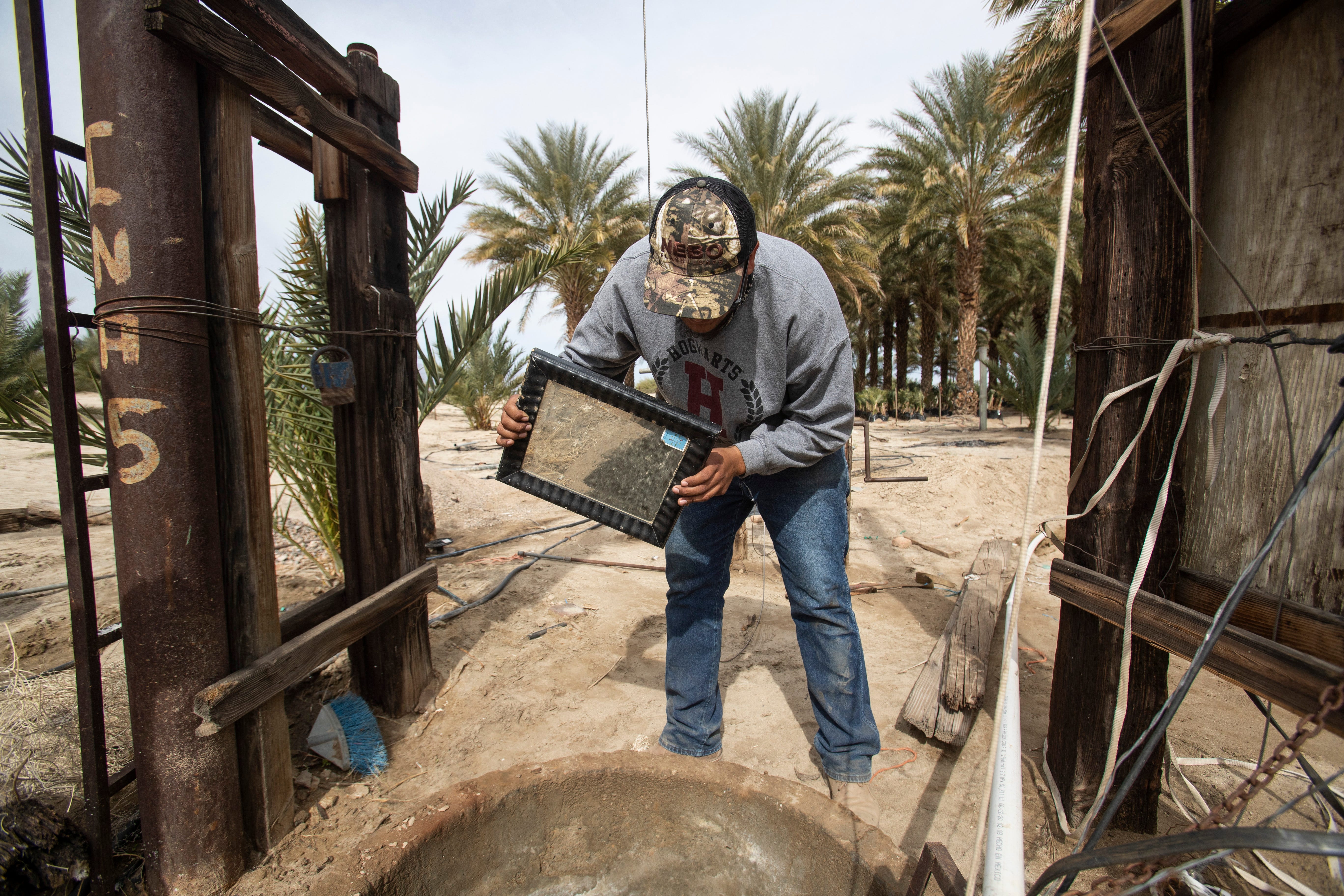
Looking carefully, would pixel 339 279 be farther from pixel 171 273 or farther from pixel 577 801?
pixel 577 801

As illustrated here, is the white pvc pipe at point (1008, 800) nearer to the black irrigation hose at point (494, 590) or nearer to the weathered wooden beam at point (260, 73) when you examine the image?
the black irrigation hose at point (494, 590)

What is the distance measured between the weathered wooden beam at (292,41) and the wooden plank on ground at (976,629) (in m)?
3.02

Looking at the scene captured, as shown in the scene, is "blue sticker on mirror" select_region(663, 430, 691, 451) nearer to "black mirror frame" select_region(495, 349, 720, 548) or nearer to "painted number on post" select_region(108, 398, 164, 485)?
"black mirror frame" select_region(495, 349, 720, 548)

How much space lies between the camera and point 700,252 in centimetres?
179

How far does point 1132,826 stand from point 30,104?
3417mm

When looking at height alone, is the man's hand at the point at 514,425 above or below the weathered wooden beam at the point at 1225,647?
above

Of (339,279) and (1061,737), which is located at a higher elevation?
(339,279)

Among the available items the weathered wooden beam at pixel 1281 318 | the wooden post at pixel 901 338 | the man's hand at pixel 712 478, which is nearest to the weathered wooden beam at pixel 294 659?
the man's hand at pixel 712 478

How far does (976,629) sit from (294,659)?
8.56 ft

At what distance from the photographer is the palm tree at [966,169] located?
14.6 metres

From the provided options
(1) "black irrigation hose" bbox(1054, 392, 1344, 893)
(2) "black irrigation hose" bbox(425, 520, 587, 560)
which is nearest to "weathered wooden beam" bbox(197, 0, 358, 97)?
(1) "black irrigation hose" bbox(1054, 392, 1344, 893)

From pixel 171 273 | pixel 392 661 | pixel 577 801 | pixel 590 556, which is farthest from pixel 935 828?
pixel 590 556

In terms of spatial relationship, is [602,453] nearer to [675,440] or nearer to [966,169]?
[675,440]

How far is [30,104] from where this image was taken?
1.56 m
